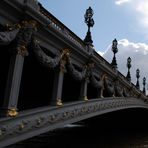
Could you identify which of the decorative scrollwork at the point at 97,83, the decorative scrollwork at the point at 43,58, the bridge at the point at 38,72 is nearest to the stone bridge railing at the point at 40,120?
the bridge at the point at 38,72

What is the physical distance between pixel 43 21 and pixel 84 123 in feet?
126

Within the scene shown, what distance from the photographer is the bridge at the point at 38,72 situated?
13492mm

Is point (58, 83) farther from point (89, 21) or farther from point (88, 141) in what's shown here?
point (88, 141)

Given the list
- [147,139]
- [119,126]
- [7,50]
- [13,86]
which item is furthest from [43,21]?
A: [119,126]

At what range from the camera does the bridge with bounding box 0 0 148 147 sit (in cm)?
1349

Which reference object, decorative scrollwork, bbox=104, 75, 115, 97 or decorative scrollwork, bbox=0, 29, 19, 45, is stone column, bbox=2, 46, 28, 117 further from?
decorative scrollwork, bbox=104, 75, 115, 97

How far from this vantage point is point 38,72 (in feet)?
58.7

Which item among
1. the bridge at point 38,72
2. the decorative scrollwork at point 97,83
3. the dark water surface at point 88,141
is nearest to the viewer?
the bridge at point 38,72

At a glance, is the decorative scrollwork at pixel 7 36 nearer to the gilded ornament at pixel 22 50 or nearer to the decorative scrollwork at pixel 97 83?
the gilded ornament at pixel 22 50

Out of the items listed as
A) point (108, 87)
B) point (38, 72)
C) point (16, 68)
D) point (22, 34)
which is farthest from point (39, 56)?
point (108, 87)

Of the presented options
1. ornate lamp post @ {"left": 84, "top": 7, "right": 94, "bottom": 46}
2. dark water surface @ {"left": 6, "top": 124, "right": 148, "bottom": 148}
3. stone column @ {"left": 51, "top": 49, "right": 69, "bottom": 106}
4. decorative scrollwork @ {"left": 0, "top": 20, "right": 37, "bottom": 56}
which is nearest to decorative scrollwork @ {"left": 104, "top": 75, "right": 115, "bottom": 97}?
ornate lamp post @ {"left": 84, "top": 7, "right": 94, "bottom": 46}

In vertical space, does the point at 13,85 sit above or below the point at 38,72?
below

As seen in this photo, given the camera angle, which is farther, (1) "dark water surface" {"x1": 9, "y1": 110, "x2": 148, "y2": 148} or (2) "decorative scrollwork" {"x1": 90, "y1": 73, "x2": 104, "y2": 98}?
(1) "dark water surface" {"x1": 9, "y1": 110, "x2": 148, "y2": 148}

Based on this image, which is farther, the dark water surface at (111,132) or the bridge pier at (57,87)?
the dark water surface at (111,132)
